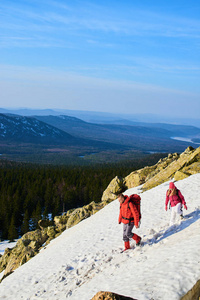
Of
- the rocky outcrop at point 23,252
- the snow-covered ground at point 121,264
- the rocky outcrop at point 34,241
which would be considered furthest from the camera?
the rocky outcrop at point 34,241

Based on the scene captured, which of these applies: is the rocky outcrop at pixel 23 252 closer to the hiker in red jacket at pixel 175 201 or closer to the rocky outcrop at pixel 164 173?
the rocky outcrop at pixel 164 173

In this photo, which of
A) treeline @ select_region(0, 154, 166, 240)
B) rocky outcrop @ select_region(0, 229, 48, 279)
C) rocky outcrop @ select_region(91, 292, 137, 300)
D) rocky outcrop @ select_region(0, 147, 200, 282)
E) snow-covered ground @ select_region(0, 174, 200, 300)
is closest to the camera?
rocky outcrop @ select_region(91, 292, 137, 300)

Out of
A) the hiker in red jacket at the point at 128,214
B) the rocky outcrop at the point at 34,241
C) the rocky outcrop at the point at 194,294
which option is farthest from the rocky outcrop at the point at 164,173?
the rocky outcrop at the point at 194,294

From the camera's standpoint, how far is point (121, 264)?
41.1ft

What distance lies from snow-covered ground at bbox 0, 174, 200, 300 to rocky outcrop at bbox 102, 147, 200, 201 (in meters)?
6.38

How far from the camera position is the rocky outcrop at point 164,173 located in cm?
2878

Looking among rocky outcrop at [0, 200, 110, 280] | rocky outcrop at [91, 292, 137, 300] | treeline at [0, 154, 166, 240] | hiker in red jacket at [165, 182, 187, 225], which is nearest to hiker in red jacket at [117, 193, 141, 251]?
hiker in red jacket at [165, 182, 187, 225]

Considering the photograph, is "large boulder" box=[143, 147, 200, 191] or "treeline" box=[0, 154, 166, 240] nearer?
"large boulder" box=[143, 147, 200, 191]

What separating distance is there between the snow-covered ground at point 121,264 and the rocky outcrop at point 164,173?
6379mm

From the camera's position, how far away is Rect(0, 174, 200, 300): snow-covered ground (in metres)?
8.59

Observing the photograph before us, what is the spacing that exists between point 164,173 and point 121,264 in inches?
827

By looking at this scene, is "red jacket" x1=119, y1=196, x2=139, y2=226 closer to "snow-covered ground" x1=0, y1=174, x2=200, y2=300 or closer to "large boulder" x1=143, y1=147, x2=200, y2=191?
"snow-covered ground" x1=0, y1=174, x2=200, y2=300

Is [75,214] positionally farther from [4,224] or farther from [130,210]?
[4,224]

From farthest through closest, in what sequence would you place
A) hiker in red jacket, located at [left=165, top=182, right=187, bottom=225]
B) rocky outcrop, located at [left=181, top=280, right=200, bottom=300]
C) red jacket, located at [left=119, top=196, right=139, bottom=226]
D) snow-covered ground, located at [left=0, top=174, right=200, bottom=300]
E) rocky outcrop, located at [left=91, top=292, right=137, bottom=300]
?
hiker in red jacket, located at [left=165, top=182, right=187, bottom=225]
red jacket, located at [left=119, top=196, right=139, bottom=226]
snow-covered ground, located at [left=0, top=174, right=200, bottom=300]
rocky outcrop, located at [left=181, top=280, right=200, bottom=300]
rocky outcrop, located at [left=91, top=292, right=137, bottom=300]
